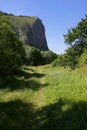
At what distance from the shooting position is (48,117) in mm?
12297

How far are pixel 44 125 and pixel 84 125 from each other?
198cm

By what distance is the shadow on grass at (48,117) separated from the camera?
10.6 metres

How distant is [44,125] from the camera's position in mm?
11156

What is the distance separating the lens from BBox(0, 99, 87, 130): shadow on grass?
10555 millimetres

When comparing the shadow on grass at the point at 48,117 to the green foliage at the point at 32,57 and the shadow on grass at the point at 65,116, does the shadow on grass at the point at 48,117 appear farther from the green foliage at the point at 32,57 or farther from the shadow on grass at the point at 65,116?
the green foliage at the point at 32,57

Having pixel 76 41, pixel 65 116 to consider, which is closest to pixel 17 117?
pixel 65 116

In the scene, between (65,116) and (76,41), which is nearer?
(65,116)

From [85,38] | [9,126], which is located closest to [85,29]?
[85,38]

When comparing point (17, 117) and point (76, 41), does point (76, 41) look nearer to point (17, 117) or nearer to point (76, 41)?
point (76, 41)

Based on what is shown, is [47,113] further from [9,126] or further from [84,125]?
[84,125]

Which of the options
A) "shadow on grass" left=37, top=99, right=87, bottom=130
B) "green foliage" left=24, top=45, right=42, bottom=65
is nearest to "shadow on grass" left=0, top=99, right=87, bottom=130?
"shadow on grass" left=37, top=99, right=87, bottom=130

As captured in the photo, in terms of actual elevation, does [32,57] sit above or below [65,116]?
above

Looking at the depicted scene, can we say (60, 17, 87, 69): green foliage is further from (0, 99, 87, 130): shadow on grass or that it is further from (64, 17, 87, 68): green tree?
(0, 99, 87, 130): shadow on grass

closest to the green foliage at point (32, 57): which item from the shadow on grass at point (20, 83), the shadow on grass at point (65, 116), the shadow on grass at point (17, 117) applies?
the shadow on grass at point (20, 83)
